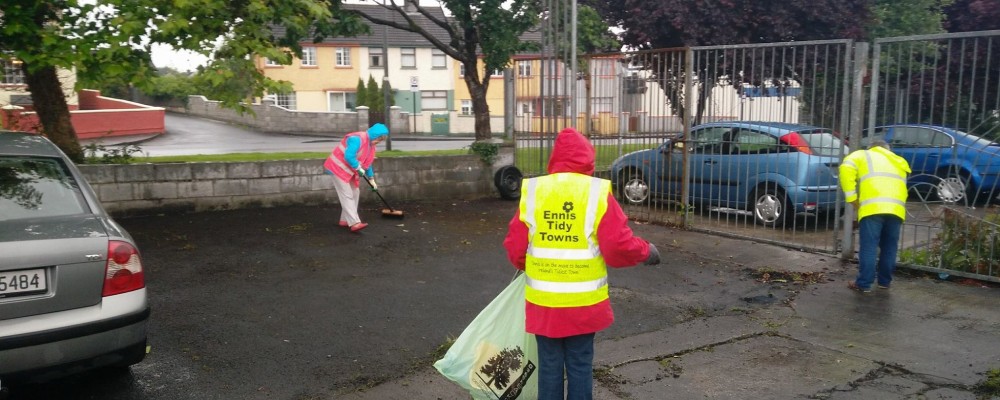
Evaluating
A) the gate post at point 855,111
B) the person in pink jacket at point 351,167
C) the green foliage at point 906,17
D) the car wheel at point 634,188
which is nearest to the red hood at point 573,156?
the gate post at point 855,111

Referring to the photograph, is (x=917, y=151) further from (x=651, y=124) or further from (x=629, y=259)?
(x=629, y=259)

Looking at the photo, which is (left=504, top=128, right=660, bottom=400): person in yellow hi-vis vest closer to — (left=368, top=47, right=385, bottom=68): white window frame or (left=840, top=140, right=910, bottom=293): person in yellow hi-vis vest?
(left=840, top=140, right=910, bottom=293): person in yellow hi-vis vest

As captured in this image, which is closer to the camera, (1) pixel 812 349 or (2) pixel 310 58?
(1) pixel 812 349

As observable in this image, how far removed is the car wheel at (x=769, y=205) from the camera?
30.3ft

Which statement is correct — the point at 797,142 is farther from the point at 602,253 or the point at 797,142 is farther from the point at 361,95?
the point at 361,95

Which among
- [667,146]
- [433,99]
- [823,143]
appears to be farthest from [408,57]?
[823,143]

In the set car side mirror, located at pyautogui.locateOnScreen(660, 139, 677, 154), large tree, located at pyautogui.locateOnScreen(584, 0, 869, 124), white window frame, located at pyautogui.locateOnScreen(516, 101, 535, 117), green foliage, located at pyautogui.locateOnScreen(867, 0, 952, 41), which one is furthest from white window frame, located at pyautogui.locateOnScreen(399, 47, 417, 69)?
car side mirror, located at pyautogui.locateOnScreen(660, 139, 677, 154)

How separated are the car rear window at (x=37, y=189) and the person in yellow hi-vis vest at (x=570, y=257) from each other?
109 inches

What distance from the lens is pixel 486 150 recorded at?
40.8 ft

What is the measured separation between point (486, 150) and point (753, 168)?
4.67m

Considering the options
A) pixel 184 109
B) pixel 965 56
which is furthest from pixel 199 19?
pixel 184 109

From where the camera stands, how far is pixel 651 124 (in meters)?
10.3

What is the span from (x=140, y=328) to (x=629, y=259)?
272 cm

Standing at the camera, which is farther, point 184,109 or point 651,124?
point 184,109
